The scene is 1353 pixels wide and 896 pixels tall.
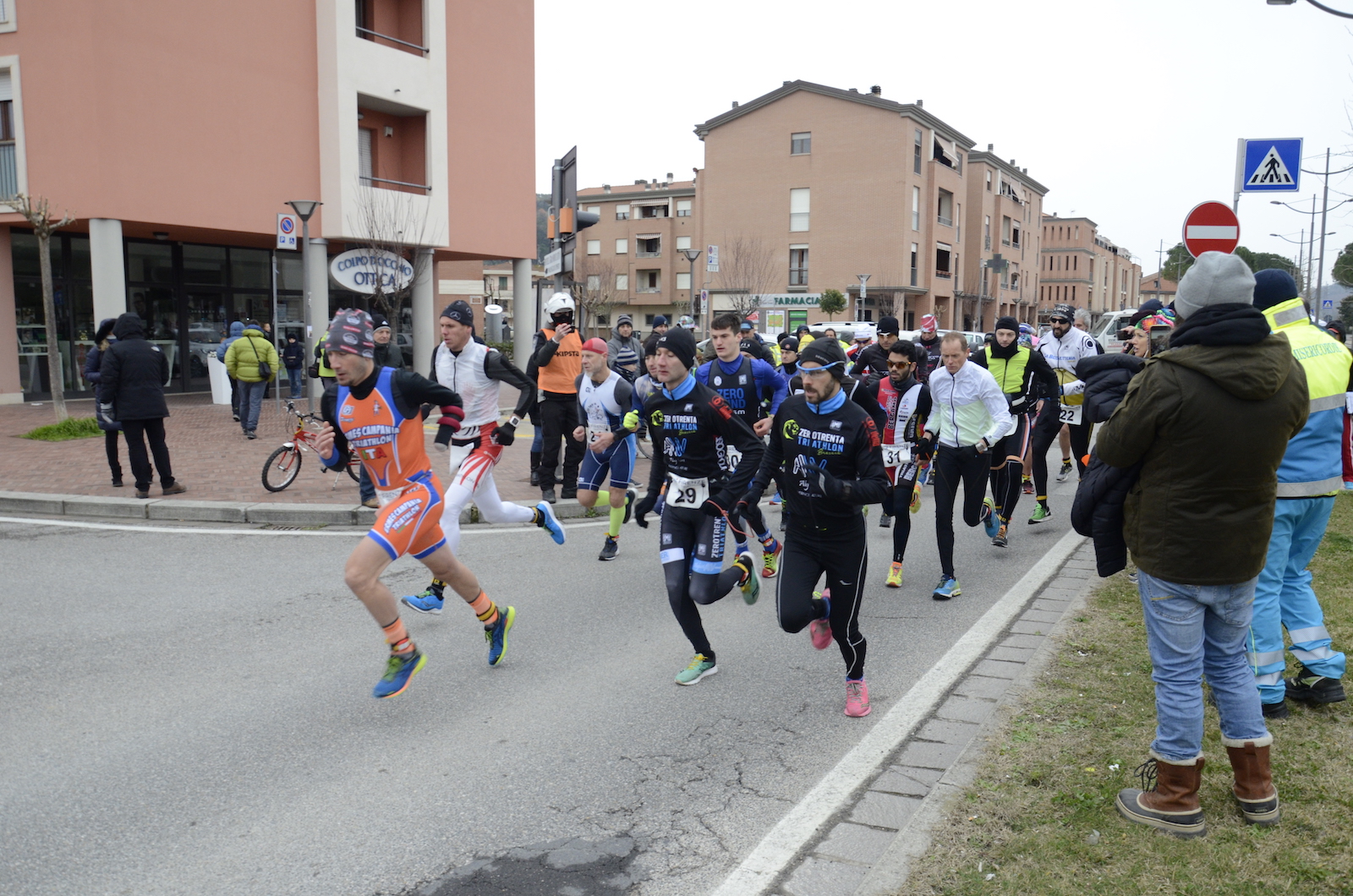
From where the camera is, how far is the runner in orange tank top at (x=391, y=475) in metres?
4.89

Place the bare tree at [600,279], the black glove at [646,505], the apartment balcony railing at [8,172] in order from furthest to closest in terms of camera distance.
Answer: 1. the bare tree at [600,279]
2. the apartment balcony railing at [8,172]
3. the black glove at [646,505]

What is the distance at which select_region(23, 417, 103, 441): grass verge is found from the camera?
1515cm

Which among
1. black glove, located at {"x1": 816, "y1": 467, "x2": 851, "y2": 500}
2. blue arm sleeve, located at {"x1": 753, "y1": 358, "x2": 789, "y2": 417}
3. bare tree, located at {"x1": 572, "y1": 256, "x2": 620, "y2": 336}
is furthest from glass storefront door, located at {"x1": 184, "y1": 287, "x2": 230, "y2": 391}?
bare tree, located at {"x1": 572, "y1": 256, "x2": 620, "y2": 336}

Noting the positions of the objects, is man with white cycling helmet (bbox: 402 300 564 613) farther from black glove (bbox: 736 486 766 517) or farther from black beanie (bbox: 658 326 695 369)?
black glove (bbox: 736 486 766 517)

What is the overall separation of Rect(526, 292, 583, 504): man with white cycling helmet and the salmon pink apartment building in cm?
1246

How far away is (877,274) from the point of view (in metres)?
55.7

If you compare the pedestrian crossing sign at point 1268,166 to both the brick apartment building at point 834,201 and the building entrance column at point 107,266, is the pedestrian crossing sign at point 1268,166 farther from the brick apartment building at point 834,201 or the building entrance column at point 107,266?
the brick apartment building at point 834,201

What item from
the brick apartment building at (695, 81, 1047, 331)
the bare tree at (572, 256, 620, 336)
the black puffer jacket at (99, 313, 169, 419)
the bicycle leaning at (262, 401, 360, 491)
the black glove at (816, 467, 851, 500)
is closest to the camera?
the black glove at (816, 467, 851, 500)

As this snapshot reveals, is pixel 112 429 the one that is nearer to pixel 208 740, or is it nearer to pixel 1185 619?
pixel 208 740

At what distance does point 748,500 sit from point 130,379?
8141 millimetres

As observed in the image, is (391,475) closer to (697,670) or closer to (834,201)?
(697,670)

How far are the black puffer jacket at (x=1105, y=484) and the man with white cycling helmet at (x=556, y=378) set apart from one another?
6790mm

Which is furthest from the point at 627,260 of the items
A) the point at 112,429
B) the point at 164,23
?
the point at 112,429

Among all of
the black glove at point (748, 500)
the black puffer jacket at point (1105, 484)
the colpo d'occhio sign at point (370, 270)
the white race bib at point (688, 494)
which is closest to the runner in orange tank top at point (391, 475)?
the white race bib at point (688, 494)
